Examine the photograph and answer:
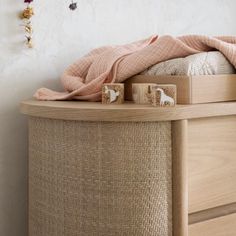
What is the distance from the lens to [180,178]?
1175 mm

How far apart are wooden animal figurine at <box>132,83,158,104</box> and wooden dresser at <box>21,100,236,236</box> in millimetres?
52

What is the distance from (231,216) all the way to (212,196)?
0.10 metres

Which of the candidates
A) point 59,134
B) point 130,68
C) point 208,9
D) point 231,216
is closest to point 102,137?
point 59,134

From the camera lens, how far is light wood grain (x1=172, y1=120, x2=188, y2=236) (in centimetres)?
117

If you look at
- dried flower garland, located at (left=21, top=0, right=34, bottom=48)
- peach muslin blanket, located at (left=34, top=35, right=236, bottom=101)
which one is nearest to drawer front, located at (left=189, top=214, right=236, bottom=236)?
peach muslin blanket, located at (left=34, top=35, right=236, bottom=101)

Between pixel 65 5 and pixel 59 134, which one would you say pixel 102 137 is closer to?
pixel 59 134

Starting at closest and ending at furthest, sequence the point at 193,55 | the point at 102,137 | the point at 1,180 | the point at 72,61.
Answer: the point at 102,137 < the point at 193,55 < the point at 1,180 < the point at 72,61

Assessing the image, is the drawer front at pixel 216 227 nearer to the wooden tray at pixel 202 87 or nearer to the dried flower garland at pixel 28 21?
the wooden tray at pixel 202 87

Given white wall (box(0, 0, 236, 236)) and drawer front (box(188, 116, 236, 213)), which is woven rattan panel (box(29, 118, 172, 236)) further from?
white wall (box(0, 0, 236, 236))

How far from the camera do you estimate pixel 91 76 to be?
4.73 feet

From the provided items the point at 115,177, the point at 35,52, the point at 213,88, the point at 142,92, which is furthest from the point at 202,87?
the point at 35,52

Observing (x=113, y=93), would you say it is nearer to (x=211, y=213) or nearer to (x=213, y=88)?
(x=213, y=88)

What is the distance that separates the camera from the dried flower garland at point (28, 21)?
1520mm

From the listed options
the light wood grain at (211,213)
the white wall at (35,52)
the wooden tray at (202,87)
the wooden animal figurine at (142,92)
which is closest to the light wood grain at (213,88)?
the wooden tray at (202,87)
